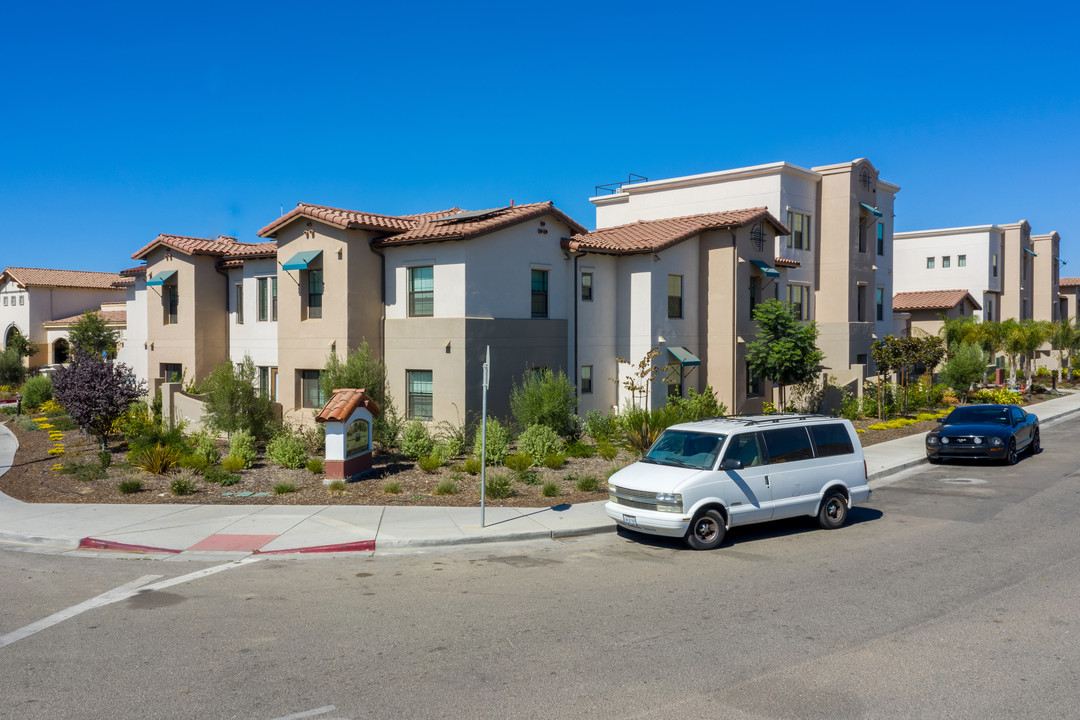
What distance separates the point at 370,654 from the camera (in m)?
7.42

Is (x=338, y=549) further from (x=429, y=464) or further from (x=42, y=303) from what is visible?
(x=42, y=303)

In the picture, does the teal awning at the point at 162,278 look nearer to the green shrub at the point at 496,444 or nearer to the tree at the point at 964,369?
the green shrub at the point at 496,444

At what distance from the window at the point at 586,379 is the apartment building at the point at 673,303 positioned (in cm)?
3

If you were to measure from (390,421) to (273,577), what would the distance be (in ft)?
33.9

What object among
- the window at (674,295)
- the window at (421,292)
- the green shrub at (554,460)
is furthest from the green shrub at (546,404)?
the window at (674,295)

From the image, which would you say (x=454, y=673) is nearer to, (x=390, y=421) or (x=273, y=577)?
(x=273, y=577)

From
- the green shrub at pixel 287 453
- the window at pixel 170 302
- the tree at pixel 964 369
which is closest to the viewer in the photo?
the green shrub at pixel 287 453

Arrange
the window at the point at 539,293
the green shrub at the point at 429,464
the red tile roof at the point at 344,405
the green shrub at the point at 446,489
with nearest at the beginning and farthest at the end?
1. the green shrub at the point at 446,489
2. the red tile roof at the point at 344,405
3. the green shrub at the point at 429,464
4. the window at the point at 539,293

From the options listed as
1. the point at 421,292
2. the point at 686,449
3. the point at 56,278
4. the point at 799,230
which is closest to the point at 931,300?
the point at 799,230

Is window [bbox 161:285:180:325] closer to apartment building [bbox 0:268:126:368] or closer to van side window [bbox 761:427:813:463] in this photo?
van side window [bbox 761:427:813:463]

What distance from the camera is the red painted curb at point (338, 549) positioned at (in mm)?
11586

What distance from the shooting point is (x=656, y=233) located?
26.1 m

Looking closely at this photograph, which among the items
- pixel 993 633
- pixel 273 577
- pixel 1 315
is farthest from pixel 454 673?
pixel 1 315

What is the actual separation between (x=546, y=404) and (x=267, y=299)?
431 inches
